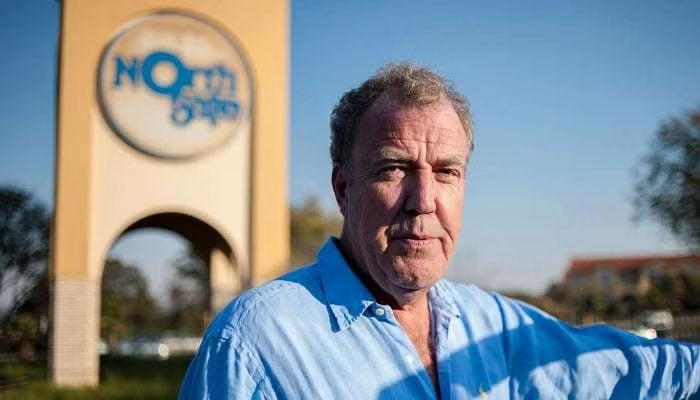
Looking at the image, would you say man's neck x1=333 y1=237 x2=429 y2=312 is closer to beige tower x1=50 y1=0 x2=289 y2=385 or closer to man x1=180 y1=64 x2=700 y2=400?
man x1=180 y1=64 x2=700 y2=400

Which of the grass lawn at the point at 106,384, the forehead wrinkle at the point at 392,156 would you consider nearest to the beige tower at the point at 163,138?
the grass lawn at the point at 106,384

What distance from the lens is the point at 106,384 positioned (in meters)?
11.1

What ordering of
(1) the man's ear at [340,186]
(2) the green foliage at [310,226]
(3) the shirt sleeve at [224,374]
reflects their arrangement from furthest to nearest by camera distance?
(2) the green foliage at [310,226] < (1) the man's ear at [340,186] < (3) the shirt sleeve at [224,374]

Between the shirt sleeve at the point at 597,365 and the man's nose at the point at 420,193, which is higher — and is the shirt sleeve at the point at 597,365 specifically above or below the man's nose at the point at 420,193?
below

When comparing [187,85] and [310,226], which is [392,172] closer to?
[187,85]

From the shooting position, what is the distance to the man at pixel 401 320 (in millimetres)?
1567

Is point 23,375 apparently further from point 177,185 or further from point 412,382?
point 412,382

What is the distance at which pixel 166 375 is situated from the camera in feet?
40.9

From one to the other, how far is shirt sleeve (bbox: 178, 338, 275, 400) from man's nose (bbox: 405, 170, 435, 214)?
0.56 meters

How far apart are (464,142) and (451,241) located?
282 mm

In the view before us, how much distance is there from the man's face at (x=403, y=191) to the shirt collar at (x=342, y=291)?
6 cm

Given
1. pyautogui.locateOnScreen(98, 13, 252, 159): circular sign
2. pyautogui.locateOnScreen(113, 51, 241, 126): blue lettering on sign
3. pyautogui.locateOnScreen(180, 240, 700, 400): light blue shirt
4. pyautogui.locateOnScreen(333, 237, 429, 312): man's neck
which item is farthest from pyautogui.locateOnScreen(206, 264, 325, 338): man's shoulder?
pyautogui.locateOnScreen(113, 51, 241, 126): blue lettering on sign

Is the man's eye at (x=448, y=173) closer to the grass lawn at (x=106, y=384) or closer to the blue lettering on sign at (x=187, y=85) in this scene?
the grass lawn at (x=106, y=384)

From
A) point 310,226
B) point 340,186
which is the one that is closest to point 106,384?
point 340,186
